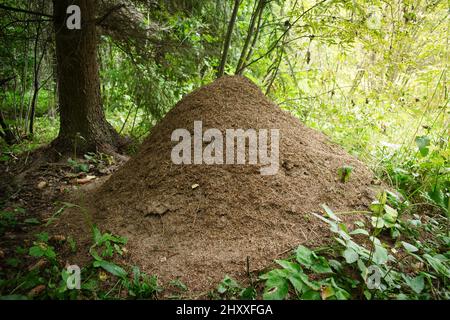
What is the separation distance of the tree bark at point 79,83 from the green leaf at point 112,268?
1.82 m

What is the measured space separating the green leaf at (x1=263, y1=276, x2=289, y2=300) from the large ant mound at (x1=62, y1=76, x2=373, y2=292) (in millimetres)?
209

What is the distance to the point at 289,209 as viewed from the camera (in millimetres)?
1948

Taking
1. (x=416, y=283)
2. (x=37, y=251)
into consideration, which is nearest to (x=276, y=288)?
(x=416, y=283)

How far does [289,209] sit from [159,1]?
120 inches

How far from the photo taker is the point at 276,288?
4.46 ft

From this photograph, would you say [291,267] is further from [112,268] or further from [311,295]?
[112,268]

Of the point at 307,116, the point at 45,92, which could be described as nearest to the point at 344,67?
the point at 307,116

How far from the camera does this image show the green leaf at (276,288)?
4.36 ft

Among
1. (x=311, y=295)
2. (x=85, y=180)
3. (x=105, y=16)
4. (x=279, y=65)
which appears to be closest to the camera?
(x=311, y=295)

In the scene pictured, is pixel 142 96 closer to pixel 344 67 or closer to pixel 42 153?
pixel 42 153

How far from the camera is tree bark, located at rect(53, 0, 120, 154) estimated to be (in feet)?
10.3

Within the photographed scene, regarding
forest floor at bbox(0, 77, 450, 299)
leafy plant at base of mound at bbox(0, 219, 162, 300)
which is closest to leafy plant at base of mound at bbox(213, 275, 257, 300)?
forest floor at bbox(0, 77, 450, 299)

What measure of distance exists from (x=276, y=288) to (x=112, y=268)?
81 cm
